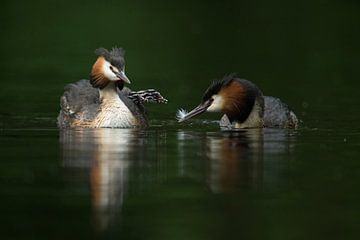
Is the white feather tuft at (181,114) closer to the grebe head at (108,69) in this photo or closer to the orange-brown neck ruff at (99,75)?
the grebe head at (108,69)

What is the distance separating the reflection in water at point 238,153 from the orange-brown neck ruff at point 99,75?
1.67 meters

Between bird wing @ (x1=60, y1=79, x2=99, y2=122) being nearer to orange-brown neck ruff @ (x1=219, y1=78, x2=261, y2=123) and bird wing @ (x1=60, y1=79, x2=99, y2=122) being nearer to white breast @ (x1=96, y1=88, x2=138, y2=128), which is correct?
white breast @ (x1=96, y1=88, x2=138, y2=128)

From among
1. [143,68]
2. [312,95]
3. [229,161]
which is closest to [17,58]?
[143,68]

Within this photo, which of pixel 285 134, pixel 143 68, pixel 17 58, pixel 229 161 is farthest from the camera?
pixel 17 58

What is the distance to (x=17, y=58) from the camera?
1064 inches

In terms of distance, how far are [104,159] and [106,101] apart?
4.16 meters

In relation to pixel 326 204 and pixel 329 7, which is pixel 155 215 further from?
pixel 329 7

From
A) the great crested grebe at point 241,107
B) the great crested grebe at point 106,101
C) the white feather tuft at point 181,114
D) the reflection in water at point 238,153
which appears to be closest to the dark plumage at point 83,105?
the great crested grebe at point 106,101

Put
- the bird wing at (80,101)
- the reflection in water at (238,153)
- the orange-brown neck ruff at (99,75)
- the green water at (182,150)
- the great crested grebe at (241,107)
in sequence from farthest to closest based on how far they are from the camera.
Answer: the orange-brown neck ruff at (99,75) < the bird wing at (80,101) < the great crested grebe at (241,107) < the reflection in water at (238,153) < the green water at (182,150)

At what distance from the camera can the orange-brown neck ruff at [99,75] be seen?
1753cm

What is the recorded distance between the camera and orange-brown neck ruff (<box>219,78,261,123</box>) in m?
17.3

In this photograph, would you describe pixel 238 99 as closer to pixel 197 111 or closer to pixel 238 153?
pixel 197 111

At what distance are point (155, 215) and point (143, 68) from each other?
14.9 meters

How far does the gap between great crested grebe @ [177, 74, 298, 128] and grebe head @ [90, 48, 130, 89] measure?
102 cm
